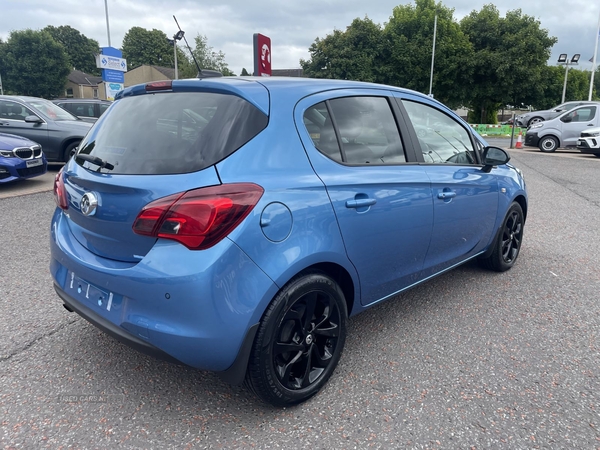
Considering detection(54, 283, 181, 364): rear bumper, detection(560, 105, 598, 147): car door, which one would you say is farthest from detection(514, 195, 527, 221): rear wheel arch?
detection(560, 105, 598, 147): car door

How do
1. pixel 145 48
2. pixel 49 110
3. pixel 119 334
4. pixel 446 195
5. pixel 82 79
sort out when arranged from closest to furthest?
pixel 119 334, pixel 446 195, pixel 49 110, pixel 82 79, pixel 145 48

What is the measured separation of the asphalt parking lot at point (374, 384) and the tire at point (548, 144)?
16061mm

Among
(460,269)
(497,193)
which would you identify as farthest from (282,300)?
(460,269)

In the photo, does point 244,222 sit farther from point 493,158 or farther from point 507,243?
point 507,243

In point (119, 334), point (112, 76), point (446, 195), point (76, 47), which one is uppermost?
point (76, 47)

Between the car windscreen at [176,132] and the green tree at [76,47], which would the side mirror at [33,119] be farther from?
the green tree at [76,47]

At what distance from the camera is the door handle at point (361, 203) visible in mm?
2508

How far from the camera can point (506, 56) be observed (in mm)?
37156

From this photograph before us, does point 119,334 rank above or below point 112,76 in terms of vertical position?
below

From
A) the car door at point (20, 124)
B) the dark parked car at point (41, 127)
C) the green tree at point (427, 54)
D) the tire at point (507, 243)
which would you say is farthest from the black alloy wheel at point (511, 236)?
the green tree at point (427, 54)

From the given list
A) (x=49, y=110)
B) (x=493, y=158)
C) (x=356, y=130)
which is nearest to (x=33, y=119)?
(x=49, y=110)

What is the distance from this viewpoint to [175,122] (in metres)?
2.39

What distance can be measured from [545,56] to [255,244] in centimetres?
4371

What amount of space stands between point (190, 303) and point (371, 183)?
48.3 inches
